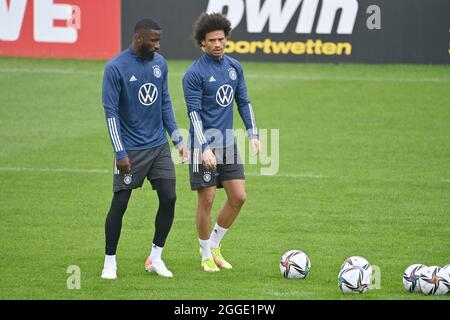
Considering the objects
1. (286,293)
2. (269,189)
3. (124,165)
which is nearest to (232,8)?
(269,189)

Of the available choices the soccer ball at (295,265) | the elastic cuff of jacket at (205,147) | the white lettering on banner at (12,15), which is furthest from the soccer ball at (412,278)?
the white lettering on banner at (12,15)

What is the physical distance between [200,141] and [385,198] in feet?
15.2

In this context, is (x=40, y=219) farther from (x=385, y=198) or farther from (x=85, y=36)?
(x=85, y=36)

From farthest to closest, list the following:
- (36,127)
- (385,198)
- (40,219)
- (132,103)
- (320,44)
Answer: (320,44) < (36,127) < (385,198) < (40,219) < (132,103)

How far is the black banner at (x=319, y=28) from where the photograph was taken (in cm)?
2395

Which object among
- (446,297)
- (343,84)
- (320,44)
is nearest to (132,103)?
(446,297)

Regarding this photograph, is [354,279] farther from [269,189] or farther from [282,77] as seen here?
[282,77]

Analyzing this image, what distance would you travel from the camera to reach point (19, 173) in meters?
15.3

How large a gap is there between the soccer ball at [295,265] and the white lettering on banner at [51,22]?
15.9m

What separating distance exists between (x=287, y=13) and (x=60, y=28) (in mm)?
5232

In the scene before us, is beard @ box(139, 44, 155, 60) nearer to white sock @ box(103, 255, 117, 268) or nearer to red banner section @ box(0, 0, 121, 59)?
white sock @ box(103, 255, 117, 268)

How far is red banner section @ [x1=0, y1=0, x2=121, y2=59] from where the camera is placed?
24531 mm

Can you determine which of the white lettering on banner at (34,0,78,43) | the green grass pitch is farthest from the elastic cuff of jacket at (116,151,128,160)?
the white lettering on banner at (34,0,78,43)

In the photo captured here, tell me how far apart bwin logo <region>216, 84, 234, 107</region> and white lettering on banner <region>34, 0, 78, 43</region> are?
15.0 meters
